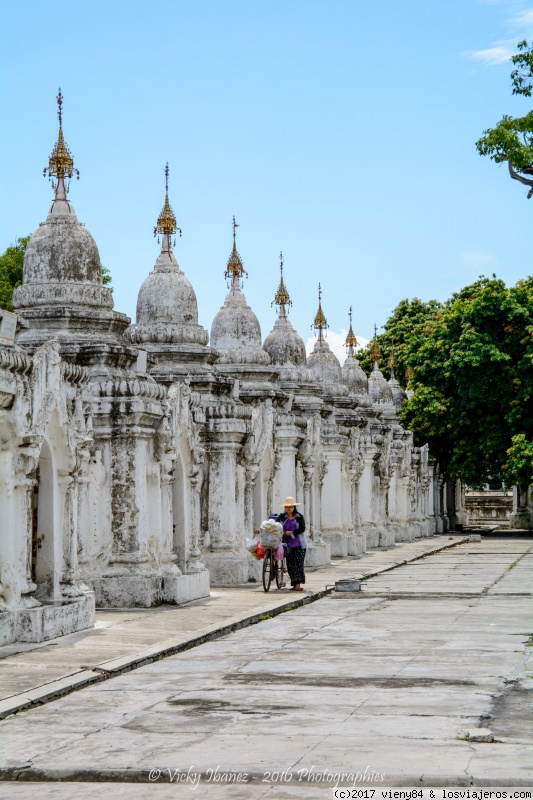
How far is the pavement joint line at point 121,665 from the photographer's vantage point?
11.3m

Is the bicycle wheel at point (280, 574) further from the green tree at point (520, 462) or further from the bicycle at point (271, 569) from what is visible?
the green tree at point (520, 462)

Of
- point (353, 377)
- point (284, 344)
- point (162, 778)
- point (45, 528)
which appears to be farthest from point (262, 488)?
point (162, 778)

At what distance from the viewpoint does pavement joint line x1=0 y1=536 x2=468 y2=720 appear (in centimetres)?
1126

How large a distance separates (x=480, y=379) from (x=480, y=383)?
190 mm

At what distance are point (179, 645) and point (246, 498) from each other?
A: 1007 centimetres

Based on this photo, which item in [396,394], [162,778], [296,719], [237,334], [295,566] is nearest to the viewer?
[162,778]

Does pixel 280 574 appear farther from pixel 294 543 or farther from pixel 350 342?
pixel 350 342

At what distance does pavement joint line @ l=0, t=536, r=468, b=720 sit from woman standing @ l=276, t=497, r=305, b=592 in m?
1.95

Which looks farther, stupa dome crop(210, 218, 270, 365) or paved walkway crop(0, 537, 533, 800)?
stupa dome crop(210, 218, 270, 365)

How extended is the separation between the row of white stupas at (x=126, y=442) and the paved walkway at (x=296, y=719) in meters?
1.67

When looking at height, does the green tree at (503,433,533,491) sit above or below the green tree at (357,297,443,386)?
below

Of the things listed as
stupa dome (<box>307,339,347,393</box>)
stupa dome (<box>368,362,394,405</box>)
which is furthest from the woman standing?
stupa dome (<box>368,362,394,405</box>)

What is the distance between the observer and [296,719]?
34.3 ft

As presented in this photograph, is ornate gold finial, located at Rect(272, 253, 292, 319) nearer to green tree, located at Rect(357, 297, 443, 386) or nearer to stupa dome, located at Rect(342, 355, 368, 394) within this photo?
stupa dome, located at Rect(342, 355, 368, 394)
